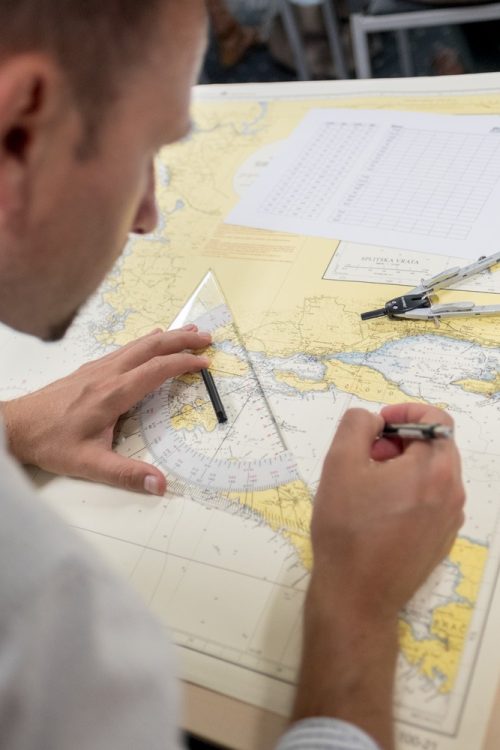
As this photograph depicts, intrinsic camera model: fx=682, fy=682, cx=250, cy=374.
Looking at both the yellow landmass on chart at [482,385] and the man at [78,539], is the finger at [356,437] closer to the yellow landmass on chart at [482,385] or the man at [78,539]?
the man at [78,539]

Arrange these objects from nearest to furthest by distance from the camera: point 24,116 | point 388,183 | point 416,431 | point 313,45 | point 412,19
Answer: point 24,116, point 416,431, point 388,183, point 412,19, point 313,45

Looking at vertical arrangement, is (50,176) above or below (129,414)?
above

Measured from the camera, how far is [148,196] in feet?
2.26

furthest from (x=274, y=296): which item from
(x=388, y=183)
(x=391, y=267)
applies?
(x=388, y=183)

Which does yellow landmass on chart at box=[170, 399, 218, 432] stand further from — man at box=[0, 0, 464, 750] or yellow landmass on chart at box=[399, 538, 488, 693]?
yellow landmass on chart at box=[399, 538, 488, 693]

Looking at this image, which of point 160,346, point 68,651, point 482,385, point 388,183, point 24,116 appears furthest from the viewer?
point 388,183

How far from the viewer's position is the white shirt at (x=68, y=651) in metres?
0.39

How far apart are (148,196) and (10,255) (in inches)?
6.2

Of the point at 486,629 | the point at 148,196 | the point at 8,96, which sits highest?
the point at 8,96

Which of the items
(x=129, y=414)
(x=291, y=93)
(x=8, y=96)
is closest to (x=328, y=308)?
(x=129, y=414)

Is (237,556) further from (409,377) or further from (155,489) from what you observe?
(409,377)

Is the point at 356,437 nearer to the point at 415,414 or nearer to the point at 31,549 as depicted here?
the point at 415,414

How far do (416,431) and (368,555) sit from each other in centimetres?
13

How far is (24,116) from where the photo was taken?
520 mm
